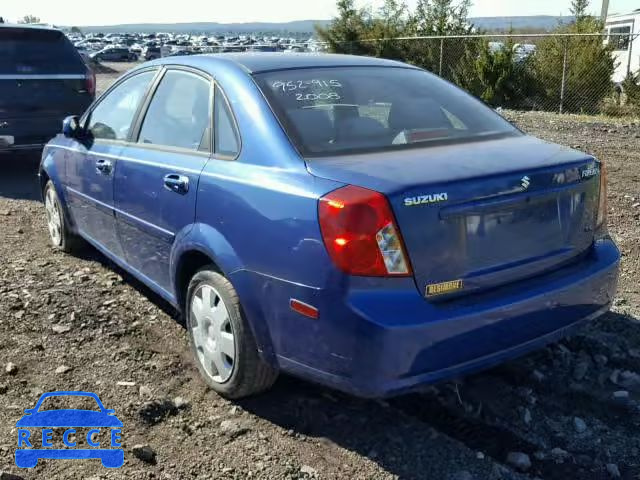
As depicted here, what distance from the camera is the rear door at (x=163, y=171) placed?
11.7 ft

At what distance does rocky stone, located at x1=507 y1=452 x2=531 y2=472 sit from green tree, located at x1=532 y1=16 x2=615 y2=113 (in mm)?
15521

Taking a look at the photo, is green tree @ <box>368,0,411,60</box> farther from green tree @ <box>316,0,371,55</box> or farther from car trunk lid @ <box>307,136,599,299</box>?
car trunk lid @ <box>307,136,599,299</box>

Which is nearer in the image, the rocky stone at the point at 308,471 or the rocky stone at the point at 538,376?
the rocky stone at the point at 308,471

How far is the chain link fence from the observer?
17.6 metres

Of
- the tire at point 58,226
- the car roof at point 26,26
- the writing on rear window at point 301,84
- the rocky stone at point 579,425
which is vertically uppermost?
the car roof at point 26,26

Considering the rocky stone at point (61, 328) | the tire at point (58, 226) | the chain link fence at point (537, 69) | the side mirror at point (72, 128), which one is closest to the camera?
the rocky stone at point (61, 328)

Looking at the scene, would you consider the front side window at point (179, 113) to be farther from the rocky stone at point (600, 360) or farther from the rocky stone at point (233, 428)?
the rocky stone at point (600, 360)

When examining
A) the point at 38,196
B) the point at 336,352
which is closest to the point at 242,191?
the point at 336,352

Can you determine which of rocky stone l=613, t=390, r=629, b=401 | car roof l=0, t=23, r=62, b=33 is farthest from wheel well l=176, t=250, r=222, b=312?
car roof l=0, t=23, r=62, b=33

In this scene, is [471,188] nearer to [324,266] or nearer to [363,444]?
[324,266]

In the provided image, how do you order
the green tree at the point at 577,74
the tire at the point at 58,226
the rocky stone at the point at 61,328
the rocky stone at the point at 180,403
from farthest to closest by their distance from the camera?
the green tree at the point at 577,74 < the tire at the point at 58,226 < the rocky stone at the point at 61,328 < the rocky stone at the point at 180,403

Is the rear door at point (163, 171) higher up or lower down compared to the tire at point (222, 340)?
higher up

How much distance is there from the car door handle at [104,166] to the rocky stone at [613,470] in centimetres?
322

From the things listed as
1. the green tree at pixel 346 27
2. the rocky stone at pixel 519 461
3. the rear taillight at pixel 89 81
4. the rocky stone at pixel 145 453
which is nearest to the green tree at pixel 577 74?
the green tree at pixel 346 27
